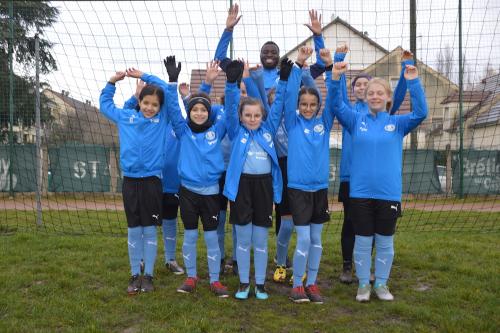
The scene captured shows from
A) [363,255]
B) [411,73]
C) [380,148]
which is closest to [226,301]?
[363,255]

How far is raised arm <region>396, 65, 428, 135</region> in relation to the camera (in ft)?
12.0

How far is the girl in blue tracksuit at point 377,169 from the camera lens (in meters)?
3.71

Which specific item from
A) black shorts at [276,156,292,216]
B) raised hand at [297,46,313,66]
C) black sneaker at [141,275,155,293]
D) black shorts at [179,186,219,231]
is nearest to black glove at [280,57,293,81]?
raised hand at [297,46,313,66]

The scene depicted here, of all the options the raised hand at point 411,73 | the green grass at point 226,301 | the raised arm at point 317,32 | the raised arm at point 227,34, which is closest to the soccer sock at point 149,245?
the green grass at point 226,301

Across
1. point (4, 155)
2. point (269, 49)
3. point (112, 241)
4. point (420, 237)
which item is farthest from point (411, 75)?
point (4, 155)

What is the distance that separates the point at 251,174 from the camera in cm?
371

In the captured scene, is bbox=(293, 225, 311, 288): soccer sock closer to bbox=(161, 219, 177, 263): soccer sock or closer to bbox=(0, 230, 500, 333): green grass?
bbox=(0, 230, 500, 333): green grass

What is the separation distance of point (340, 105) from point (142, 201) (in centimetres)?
190

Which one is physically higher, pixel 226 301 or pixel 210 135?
pixel 210 135

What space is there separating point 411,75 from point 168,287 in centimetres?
283

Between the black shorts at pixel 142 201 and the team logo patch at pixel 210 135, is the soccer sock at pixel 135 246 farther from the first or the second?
the team logo patch at pixel 210 135

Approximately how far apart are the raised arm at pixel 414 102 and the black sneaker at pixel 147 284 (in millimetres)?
2588

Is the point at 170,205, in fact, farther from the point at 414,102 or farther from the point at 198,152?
the point at 414,102

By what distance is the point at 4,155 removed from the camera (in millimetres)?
12734
